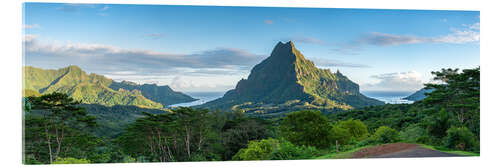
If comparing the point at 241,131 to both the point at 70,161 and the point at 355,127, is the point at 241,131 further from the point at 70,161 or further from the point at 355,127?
the point at 70,161

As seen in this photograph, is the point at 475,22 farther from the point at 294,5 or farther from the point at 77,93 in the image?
the point at 77,93

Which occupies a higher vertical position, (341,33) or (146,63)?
(341,33)

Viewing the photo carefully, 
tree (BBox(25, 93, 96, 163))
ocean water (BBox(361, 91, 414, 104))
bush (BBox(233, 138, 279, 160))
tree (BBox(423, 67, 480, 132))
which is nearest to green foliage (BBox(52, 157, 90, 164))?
tree (BBox(25, 93, 96, 163))

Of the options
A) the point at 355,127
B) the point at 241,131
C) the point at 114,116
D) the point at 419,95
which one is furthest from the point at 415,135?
the point at 114,116

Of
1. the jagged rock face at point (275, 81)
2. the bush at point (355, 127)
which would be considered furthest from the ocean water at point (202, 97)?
the bush at point (355, 127)

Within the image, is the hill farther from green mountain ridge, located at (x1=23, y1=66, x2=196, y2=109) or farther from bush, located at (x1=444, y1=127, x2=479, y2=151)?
green mountain ridge, located at (x1=23, y1=66, x2=196, y2=109)
